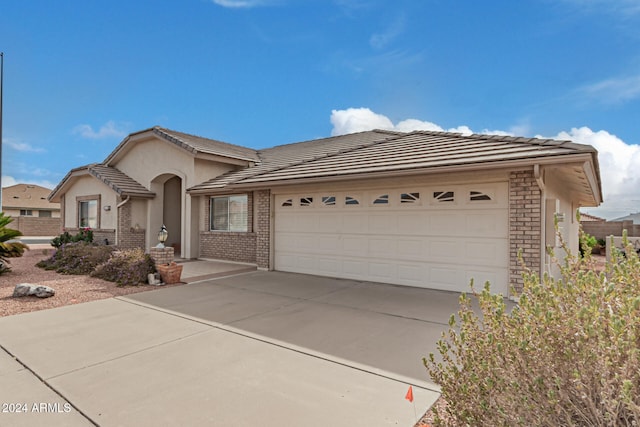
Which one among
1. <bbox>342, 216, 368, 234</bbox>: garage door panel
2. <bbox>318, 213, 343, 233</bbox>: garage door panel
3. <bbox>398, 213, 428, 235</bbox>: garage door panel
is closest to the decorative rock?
<bbox>318, 213, 343, 233</bbox>: garage door panel

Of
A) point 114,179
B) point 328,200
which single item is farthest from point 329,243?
point 114,179

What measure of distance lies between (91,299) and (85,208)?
13.7 metres

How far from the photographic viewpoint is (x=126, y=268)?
9328mm

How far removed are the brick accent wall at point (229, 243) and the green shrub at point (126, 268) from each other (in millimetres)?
3830

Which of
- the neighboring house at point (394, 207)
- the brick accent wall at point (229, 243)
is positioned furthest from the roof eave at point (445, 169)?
the brick accent wall at point (229, 243)

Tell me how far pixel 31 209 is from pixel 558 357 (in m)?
51.6

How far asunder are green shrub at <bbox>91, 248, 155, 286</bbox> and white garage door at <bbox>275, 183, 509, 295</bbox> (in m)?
3.91

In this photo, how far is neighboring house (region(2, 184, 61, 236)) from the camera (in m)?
33.3

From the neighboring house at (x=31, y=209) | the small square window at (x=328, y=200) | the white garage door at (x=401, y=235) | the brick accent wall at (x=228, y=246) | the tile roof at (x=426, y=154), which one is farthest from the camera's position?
the neighboring house at (x=31, y=209)

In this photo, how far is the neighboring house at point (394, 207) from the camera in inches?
271

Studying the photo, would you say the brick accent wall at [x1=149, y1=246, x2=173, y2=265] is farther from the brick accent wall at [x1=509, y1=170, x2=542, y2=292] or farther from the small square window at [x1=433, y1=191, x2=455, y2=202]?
the brick accent wall at [x1=509, y1=170, x2=542, y2=292]

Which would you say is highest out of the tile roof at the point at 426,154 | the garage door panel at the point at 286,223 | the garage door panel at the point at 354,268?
the tile roof at the point at 426,154

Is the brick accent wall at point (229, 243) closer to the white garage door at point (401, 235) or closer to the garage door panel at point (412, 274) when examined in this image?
the white garage door at point (401, 235)

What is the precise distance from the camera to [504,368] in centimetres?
206
